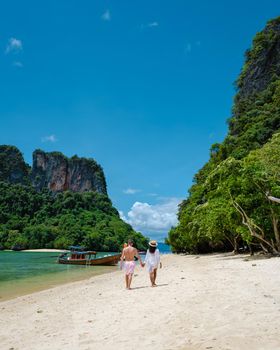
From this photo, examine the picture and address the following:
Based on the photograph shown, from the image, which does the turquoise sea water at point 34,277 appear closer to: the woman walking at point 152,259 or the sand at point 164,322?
the woman walking at point 152,259

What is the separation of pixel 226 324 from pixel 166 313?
1.51m

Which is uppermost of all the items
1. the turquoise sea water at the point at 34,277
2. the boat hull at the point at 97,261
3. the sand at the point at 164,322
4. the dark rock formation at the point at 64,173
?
the dark rock formation at the point at 64,173

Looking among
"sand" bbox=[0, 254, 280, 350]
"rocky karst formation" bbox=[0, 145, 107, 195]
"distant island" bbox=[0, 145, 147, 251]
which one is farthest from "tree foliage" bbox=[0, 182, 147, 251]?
"sand" bbox=[0, 254, 280, 350]

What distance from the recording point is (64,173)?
16538cm

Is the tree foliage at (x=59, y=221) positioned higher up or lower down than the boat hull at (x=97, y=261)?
higher up

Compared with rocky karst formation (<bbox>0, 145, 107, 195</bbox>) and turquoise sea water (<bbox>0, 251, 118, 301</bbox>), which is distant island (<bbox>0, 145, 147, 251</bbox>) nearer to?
rocky karst formation (<bbox>0, 145, 107, 195</bbox>)

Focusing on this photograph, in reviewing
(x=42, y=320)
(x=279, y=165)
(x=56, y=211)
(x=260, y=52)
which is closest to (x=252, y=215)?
(x=279, y=165)

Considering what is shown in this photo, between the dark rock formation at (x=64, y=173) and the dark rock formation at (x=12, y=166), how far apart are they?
17.5 feet

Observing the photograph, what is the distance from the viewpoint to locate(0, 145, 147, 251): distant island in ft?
375

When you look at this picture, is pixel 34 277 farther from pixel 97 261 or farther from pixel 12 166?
pixel 12 166

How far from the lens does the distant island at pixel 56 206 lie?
114281 millimetres

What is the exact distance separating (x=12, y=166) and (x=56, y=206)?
31.2m

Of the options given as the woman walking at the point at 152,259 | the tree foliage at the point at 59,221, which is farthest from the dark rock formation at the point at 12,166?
the woman walking at the point at 152,259

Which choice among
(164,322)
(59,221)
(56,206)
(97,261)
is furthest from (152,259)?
(56,206)
